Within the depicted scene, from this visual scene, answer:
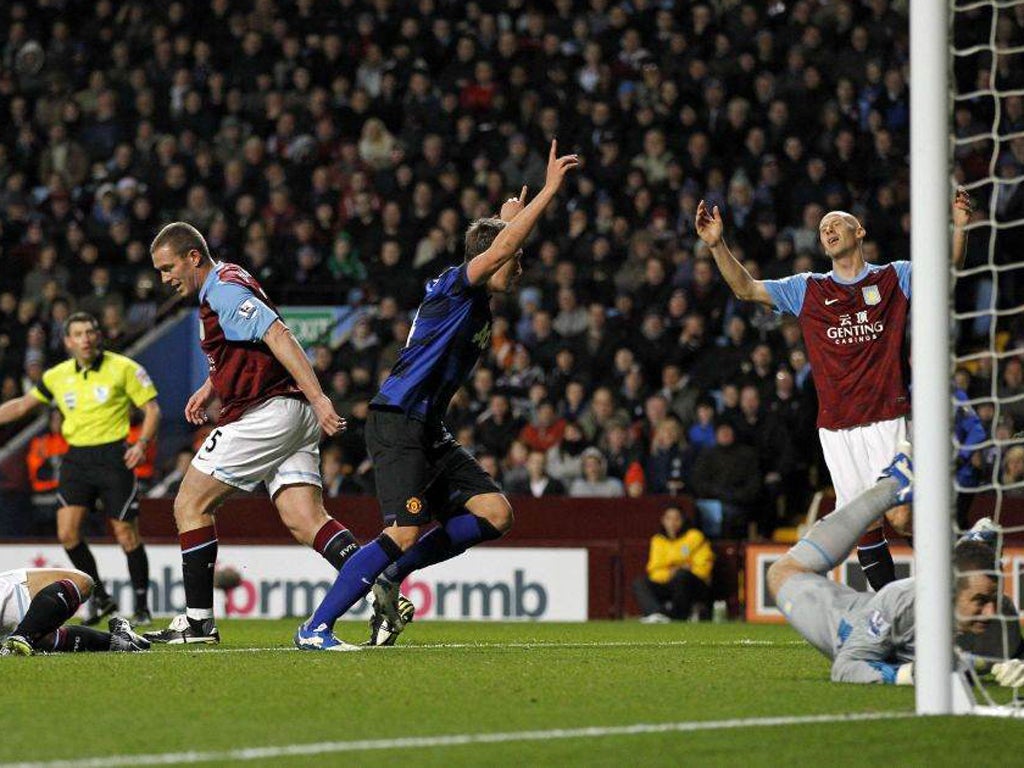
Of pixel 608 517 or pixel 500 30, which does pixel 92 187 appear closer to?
pixel 500 30

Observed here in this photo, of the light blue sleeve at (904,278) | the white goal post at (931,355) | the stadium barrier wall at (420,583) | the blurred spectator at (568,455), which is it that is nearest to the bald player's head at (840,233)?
the light blue sleeve at (904,278)

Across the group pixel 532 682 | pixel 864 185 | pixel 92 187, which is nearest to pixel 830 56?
pixel 864 185

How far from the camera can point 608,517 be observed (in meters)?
16.8

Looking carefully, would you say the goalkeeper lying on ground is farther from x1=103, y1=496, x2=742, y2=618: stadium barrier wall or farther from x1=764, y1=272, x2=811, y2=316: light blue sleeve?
x1=103, y1=496, x2=742, y2=618: stadium barrier wall

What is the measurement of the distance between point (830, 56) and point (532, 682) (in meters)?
15.0

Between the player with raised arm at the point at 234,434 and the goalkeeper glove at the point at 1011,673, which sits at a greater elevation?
the player with raised arm at the point at 234,434

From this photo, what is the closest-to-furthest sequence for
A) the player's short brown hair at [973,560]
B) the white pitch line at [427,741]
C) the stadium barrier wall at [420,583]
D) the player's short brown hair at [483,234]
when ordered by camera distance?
the white pitch line at [427,741]
the player's short brown hair at [973,560]
the player's short brown hair at [483,234]
the stadium barrier wall at [420,583]

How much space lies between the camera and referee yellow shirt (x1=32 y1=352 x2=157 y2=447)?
13336 mm

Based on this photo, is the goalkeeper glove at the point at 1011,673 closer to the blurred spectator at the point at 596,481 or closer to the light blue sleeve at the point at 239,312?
the light blue sleeve at the point at 239,312

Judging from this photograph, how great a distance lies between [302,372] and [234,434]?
719mm

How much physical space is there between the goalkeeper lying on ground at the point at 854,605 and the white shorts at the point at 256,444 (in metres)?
3.22

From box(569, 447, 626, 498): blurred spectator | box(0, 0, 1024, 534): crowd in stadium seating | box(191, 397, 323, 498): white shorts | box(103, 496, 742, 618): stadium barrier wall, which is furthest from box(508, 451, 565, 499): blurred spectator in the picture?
box(191, 397, 323, 498): white shorts

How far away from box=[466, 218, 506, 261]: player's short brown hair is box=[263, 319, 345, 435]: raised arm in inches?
38.9

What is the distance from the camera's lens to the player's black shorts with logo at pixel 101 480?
1337 centimetres
